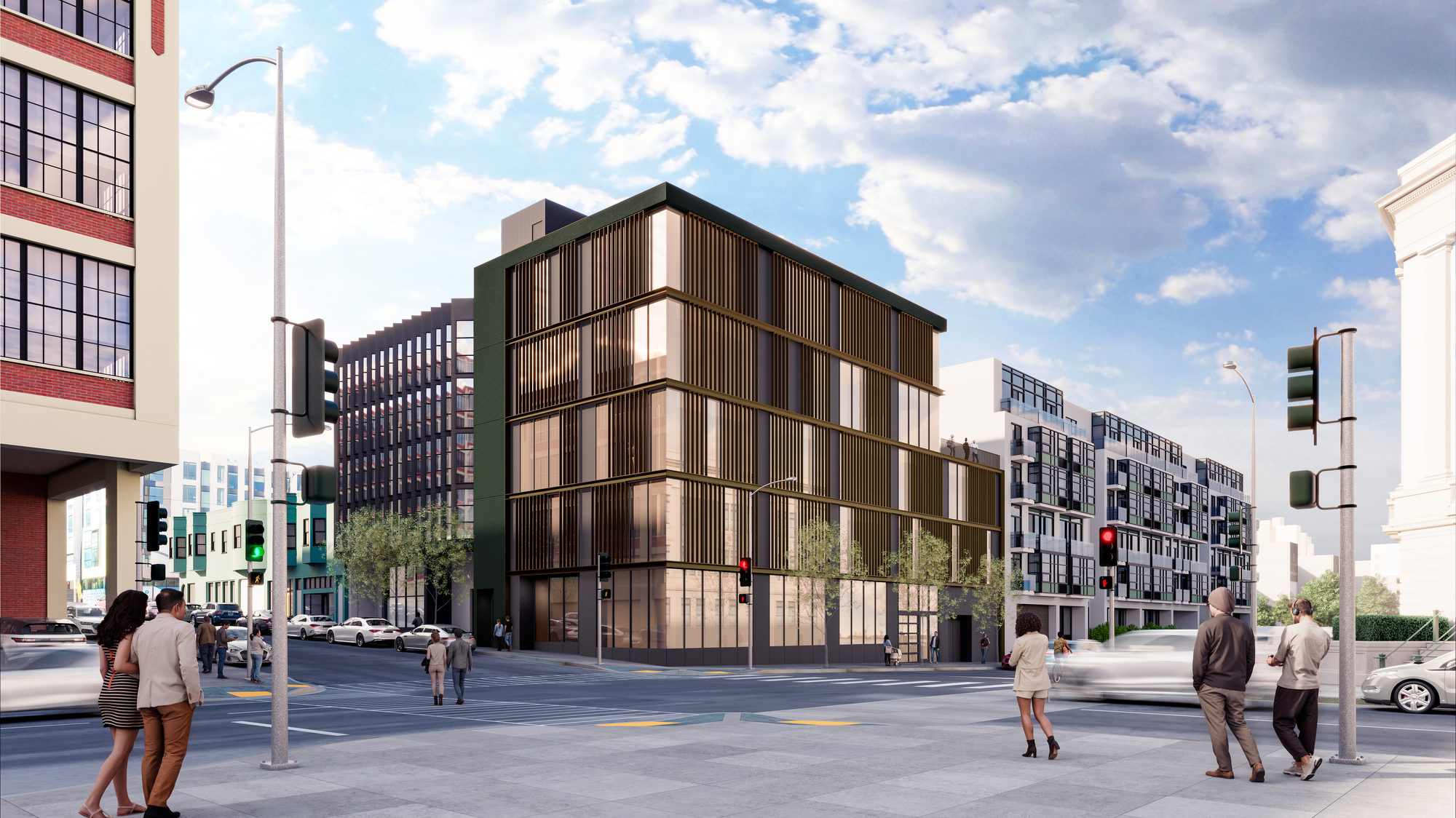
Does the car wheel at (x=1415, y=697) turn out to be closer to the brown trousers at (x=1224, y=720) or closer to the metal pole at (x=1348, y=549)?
the metal pole at (x=1348, y=549)

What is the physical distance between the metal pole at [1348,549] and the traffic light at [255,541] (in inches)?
715

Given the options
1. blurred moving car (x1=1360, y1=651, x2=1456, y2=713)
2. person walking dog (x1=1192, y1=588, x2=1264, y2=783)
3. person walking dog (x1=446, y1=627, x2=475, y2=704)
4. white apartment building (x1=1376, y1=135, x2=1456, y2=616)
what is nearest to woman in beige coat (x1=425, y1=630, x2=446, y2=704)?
person walking dog (x1=446, y1=627, x2=475, y2=704)

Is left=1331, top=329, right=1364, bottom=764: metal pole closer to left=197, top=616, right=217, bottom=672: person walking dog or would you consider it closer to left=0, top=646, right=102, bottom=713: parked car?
left=0, top=646, right=102, bottom=713: parked car

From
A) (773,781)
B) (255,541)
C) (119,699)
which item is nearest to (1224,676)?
(773,781)

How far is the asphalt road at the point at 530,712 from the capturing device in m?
14.7

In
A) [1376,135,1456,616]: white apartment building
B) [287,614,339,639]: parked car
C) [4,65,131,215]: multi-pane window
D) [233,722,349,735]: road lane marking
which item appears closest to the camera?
[233,722,349,735]: road lane marking

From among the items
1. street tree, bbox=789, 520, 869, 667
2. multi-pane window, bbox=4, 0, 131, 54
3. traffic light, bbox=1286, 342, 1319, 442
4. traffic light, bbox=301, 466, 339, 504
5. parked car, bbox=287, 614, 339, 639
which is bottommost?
parked car, bbox=287, 614, 339, 639

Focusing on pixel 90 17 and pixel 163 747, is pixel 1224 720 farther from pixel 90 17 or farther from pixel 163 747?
pixel 90 17

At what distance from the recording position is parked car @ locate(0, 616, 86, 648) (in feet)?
73.6

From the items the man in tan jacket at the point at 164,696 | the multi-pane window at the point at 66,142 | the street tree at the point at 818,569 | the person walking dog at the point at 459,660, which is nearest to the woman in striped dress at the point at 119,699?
the man in tan jacket at the point at 164,696

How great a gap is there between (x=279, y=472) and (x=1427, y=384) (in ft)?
129

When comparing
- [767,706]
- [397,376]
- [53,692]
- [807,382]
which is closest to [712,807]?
[767,706]

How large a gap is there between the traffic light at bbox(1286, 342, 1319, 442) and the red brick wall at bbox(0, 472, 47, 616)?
98.3 feet

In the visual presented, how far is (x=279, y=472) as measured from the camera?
499 inches
